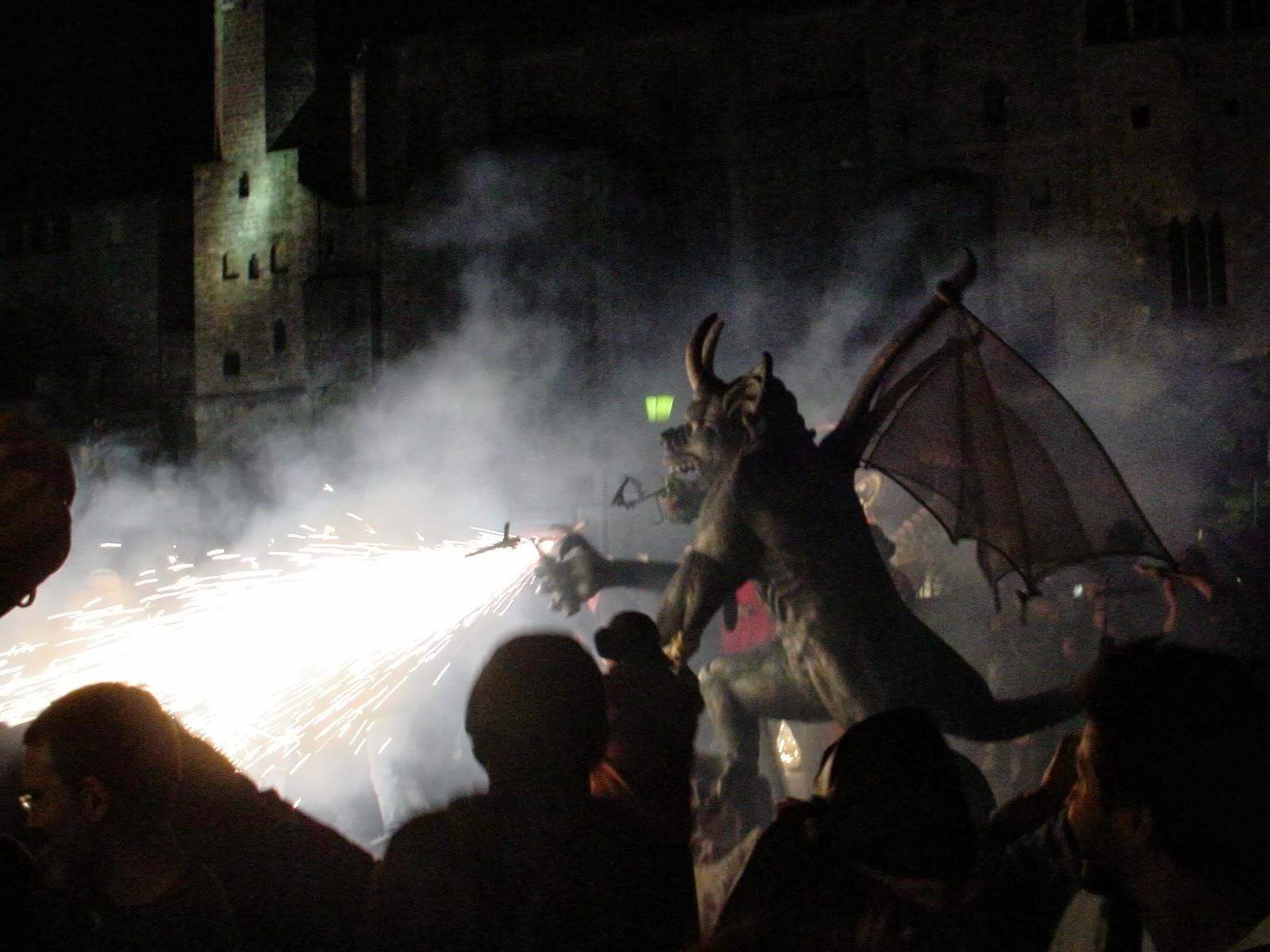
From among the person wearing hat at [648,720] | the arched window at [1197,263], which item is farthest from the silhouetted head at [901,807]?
the arched window at [1197,263]

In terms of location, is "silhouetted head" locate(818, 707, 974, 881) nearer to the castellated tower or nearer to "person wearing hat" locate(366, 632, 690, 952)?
"person wearing hat" locate(366, 632, 690, 952)

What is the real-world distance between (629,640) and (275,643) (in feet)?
10.7

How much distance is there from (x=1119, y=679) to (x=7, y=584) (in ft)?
5.87

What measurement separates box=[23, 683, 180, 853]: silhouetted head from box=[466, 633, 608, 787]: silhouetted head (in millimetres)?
815

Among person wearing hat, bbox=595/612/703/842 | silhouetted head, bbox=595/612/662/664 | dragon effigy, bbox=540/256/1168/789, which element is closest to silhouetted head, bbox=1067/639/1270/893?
person wearing hat, bbox=595/612/703/842

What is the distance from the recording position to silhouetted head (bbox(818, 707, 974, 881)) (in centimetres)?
194

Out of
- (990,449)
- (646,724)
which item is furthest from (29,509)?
(990,449)

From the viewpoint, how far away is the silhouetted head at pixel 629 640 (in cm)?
418

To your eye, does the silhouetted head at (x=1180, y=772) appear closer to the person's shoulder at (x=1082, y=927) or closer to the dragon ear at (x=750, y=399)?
the person's shoulder at (x=1082, y=927)

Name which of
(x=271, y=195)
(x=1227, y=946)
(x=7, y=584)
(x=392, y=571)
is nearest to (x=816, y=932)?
(x=1227, y=946)

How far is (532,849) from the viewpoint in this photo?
213 cm

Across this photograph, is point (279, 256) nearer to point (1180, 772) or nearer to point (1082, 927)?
point (1082, 927)

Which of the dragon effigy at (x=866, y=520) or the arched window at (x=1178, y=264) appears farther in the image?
the arched window at (x=1178, y=264)

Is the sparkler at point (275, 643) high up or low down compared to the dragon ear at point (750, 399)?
down
